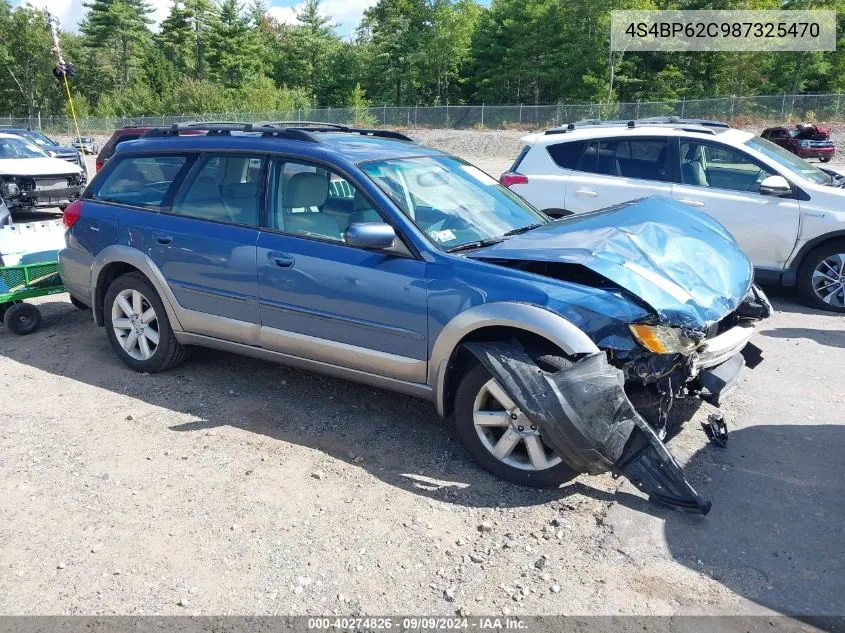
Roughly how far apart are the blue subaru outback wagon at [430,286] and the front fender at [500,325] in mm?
10

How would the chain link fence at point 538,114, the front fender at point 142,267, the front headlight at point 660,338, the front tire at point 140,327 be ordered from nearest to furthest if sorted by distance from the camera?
the front headlight at point 660,338 → the front fender at point 142,267 → the front tire at point 140,327 → the chain link fence at point 538,114

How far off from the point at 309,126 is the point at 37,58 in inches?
3226

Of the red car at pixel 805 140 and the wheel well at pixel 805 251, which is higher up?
the red car at pixel 805 140

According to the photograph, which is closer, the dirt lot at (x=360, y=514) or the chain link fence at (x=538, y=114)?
the dirt lot at (x=360, y=514)

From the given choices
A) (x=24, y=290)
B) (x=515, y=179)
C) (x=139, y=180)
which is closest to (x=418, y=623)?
(x=139, y=180)

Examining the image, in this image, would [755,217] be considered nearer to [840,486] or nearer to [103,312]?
[840,486]

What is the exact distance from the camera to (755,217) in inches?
291

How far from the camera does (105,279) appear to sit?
564cm

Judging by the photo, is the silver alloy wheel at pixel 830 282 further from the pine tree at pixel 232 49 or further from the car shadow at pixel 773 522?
the pine tree at pixel 232 49

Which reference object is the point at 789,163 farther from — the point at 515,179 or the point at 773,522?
the point at 773,522

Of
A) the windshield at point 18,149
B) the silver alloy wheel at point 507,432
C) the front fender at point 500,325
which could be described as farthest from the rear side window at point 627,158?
the windshield at point 18,149

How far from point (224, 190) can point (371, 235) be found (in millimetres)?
1497

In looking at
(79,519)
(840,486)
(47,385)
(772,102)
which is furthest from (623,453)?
(772,102)

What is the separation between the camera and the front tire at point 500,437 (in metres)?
3.79
